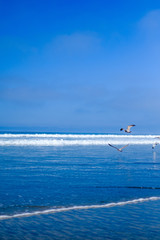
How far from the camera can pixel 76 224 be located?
750 centimetres

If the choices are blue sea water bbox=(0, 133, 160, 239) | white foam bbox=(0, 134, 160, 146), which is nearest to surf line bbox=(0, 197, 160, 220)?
blue sea water bbox=(0, 133, 160, 239)

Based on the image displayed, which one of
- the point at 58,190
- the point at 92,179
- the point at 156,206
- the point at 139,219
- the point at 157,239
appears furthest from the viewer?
the point at 92,179

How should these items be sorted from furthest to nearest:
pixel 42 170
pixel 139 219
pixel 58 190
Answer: pixel 42 170 → pixel 58 190 → pixel 139 219

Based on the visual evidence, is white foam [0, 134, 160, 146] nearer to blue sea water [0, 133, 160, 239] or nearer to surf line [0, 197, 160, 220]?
blue sea water [0, 133, 160, 239]

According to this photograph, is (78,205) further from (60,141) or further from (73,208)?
(60,141)

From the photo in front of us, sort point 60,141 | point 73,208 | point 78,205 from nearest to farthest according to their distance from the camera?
point 73,208, point 78,205, point 60,141

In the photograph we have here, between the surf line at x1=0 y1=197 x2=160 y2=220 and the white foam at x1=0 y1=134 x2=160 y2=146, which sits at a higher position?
the white foam at x1=0 y1=134 x2=160 y2=146

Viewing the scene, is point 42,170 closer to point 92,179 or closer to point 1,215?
point 92,179

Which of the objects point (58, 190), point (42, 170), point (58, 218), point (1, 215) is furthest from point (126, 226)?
point (42, 170)

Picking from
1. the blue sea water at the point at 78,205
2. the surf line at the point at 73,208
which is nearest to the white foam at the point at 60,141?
the blue sea water at the point at 78,205

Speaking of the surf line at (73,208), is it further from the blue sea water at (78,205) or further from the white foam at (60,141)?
the white foam at (60,141)

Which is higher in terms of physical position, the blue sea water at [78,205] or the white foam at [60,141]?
the white foam at [60,141]

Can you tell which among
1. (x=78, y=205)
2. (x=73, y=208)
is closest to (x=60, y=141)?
(x=78, y=205)

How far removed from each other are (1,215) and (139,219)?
4.00m
